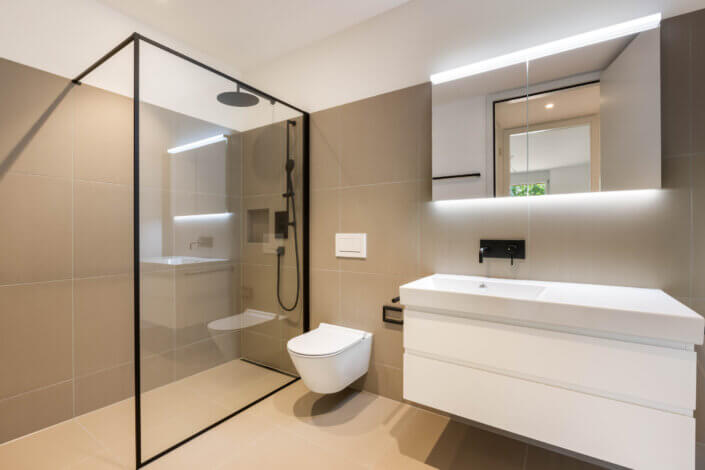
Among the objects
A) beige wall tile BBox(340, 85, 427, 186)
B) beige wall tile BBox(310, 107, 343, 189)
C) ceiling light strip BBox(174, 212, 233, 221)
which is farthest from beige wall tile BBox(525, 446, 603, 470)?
ceiling light strip BBox(174, 212, 233, 221)

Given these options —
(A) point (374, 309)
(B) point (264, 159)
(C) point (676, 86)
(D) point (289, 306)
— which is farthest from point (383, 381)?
(C) point (676, 86)

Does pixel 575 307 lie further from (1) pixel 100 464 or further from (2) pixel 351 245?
(1) pixel 100 464

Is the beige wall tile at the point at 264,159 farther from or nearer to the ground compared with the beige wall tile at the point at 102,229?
farther from the ground

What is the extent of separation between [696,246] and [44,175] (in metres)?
3.27

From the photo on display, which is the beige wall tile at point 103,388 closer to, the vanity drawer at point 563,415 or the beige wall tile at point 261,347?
the beige wall tile at point 261,347

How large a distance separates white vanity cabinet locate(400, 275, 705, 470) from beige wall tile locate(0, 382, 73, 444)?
6.56 ft

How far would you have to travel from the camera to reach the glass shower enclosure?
1.51m

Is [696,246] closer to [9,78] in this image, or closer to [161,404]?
[161,404]

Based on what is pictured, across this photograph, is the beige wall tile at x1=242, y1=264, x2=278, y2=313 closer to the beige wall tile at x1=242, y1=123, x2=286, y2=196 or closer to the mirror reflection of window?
the beige wall tile at x1=242, y1=123, x2=286, y2=196

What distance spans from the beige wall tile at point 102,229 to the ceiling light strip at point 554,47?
212 cm

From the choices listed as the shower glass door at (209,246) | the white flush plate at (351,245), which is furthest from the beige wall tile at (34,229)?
the white flush plate at (351,245)

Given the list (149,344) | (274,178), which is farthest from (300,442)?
(274,178)

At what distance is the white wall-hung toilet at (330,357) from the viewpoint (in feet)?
5.75

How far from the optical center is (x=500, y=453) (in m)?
1.58
